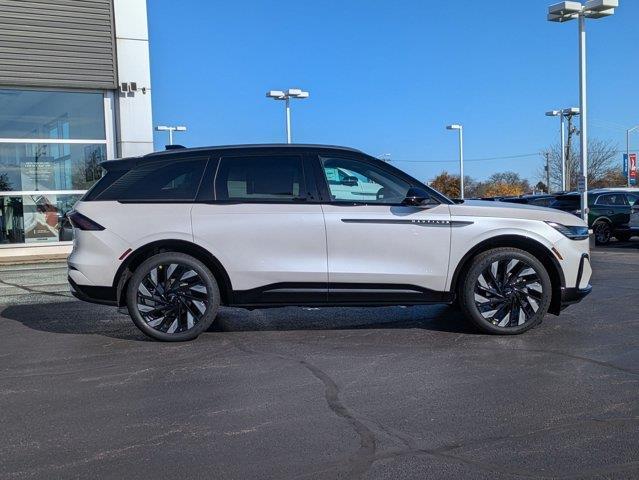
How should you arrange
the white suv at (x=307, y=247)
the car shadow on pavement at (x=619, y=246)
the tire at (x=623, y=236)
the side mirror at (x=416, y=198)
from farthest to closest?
1. the tire at (x=623, y=236)
2. the car shadow on pavement at (x=619, y=246)
3. the white suv at (x=307, y=247)
4. the side mirror at (x=416, y=198)

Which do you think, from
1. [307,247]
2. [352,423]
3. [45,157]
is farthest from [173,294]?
[45,157]

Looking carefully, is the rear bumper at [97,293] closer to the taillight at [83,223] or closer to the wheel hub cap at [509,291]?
the taillight at [83,223]

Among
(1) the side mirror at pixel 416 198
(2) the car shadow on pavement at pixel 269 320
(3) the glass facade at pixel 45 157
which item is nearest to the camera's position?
(1) the side mirror at pixel 416 198

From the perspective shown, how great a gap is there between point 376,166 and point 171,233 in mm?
2103

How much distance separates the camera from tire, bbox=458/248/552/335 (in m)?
6.23

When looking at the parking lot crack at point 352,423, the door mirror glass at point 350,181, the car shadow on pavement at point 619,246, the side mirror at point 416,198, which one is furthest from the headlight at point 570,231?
the car shadow on pavement at point 619,246

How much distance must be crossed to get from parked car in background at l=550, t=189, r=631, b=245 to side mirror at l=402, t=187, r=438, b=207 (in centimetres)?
1557

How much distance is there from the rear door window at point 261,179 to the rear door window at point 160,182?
25cm

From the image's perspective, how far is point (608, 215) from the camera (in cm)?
1998

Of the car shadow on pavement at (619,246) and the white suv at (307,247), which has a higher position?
the white suv at (307,247)

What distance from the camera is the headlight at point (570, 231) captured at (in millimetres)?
6316

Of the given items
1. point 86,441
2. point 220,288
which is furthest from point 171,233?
point 86,441

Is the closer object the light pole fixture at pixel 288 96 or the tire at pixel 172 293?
the tire at pixel 172 293

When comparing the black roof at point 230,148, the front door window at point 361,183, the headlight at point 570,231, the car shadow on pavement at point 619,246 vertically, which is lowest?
the car shadow on pavement at point 619,246
